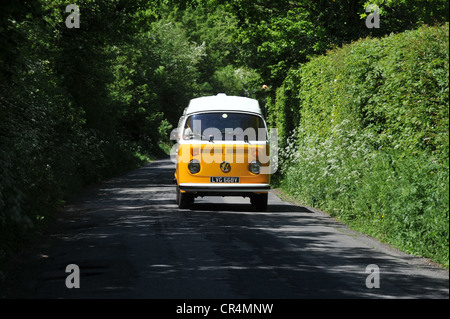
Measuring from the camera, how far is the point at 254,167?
16406 millimetres

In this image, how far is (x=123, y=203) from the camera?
1781cm

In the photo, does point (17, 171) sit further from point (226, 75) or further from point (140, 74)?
point (226, 75)

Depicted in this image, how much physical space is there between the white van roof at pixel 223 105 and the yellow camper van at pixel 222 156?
0.04 m

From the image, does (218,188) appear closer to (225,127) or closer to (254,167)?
(254,167)

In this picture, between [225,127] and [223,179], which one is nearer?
[223,179]

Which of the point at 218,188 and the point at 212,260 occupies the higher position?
the point at 218,188

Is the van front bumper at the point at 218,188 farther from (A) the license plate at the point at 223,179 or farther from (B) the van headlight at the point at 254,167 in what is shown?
(B) the van headlight at the point at 254,167

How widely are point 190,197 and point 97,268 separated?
7763 millimetres

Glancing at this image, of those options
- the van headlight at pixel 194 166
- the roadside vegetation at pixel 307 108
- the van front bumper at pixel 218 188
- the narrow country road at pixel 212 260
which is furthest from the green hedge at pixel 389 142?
the van headlight at pixel 194 166

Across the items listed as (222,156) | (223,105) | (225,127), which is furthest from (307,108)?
(222,156)

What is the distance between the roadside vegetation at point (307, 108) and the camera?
405 inches

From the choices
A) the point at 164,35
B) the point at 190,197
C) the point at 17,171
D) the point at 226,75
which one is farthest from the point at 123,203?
the point at 226,75

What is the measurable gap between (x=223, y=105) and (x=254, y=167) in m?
1.94

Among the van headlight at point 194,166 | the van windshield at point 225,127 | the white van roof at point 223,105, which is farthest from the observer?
the white van roof at point 223,105
